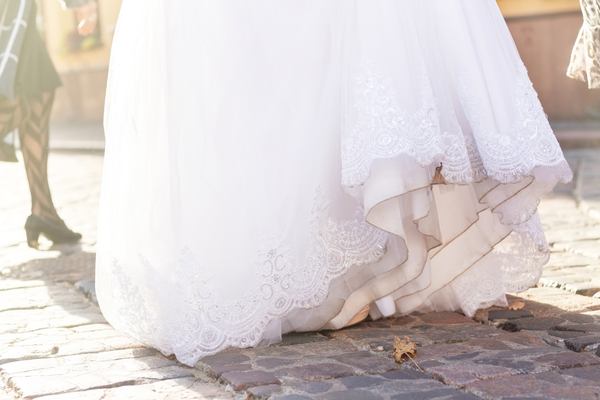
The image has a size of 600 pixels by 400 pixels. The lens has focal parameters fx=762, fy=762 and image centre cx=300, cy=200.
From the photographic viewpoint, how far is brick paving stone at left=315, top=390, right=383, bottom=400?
206 cm

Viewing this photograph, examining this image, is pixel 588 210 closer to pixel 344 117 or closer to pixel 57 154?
pixel 344 117

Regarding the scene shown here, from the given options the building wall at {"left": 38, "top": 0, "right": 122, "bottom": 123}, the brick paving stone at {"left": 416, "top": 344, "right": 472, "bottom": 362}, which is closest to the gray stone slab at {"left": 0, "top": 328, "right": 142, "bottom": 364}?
the brick paving stone at {"left": 416, "top": 344, "right": 472, "bottom": 362}

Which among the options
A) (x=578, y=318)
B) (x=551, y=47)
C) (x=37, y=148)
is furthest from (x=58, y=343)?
(x=551, y=47)

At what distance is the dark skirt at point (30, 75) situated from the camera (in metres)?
4.96


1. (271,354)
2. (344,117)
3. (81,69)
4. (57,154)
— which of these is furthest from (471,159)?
(81,69)

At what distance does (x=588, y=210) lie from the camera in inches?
223

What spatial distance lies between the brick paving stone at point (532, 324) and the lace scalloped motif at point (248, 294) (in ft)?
2.07

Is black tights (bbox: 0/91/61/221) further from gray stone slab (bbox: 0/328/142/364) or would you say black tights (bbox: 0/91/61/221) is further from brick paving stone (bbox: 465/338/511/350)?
brick paving stone (bbox: 465/338/511/350)

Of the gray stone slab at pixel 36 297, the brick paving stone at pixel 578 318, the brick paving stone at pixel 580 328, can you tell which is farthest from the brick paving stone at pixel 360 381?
the gray stone slab at pixel 36 297

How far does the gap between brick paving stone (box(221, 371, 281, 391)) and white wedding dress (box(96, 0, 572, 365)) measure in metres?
0.22

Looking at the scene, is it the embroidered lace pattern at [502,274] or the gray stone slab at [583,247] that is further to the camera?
the gray stone slab at [583,247]

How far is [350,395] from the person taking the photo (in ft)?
6.83

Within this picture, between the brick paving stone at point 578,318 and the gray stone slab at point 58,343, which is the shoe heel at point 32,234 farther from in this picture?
the brick paving stone at point 578,318

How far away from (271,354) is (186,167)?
680 millimetres
